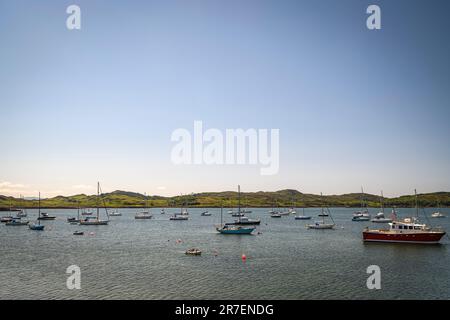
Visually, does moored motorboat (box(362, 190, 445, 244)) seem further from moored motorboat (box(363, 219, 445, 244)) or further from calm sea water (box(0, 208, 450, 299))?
calm sea water (box(0, 208, 450, 299))

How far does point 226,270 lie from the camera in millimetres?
56188

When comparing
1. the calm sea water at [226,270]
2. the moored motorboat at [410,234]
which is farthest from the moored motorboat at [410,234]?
the calm sea water at [226,270]

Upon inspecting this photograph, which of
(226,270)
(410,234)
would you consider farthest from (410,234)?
(226,270)

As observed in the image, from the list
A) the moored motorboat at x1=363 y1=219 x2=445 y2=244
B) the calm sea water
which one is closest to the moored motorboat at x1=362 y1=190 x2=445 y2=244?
the moored motorboat at x1=363 y1=219 x2=445 y2=244

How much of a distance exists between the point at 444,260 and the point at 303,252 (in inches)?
1011

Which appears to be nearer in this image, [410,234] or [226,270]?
[226,270]

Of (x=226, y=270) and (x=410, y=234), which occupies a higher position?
(x=410, y=234)

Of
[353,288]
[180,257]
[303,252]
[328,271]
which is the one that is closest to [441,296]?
[353,288]

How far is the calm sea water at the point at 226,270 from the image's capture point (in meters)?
43.2

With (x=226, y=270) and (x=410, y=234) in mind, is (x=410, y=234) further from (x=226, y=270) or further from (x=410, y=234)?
(x=226, y=270)

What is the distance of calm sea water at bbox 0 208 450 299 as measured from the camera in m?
43.2

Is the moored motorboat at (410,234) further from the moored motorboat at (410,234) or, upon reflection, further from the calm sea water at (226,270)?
the calm sea water at (226,270)
